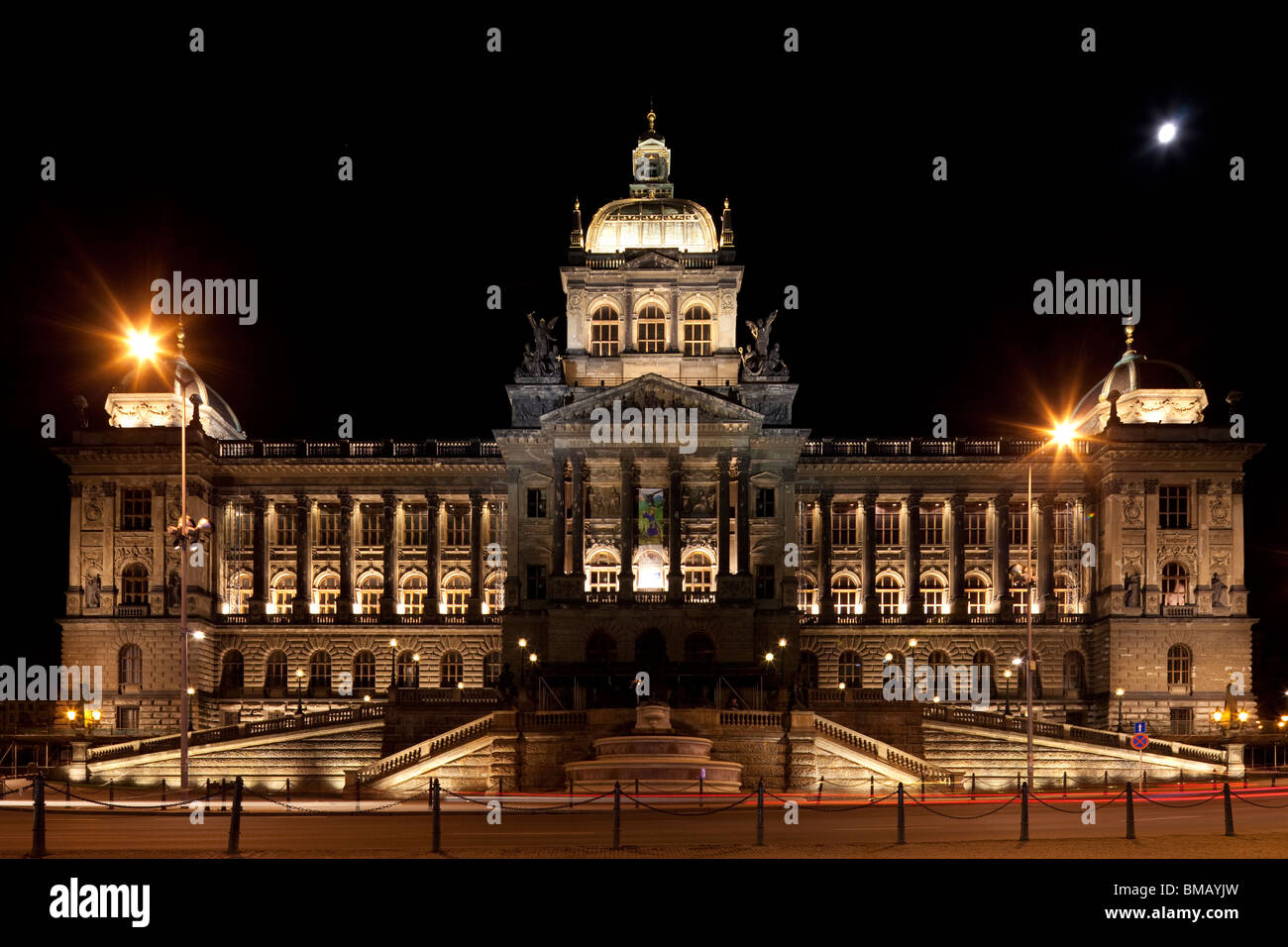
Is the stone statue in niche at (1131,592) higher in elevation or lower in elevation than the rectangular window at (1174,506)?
lower

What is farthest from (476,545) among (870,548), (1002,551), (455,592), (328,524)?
(1002,551)

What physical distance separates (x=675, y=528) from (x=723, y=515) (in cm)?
264

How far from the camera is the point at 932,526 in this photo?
336 feet

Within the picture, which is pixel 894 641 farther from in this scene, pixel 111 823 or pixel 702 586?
pixel 111 823

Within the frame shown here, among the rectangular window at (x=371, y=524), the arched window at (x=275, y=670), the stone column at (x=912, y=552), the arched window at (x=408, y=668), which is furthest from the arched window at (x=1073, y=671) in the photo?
the arched window at (x=275, y=670)

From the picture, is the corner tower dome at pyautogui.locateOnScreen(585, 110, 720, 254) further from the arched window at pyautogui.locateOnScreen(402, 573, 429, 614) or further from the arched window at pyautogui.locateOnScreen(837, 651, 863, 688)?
the arched window at pyautogui.locateOnScreen(837, 651, 863, 688)

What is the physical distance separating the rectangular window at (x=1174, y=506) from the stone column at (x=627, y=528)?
28.1 meters

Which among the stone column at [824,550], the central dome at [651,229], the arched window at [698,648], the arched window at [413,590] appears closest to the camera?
the arched window at [698,648]

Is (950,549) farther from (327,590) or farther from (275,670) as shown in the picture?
(275,670)

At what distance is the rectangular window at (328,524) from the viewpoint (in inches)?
4031

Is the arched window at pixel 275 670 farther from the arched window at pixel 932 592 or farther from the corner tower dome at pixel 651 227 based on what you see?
the arched window at pixel 932 592

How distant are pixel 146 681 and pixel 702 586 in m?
29.9

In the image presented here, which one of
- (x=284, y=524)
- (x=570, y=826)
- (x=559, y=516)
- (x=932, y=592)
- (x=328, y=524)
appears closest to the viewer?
(x=570, y=826)

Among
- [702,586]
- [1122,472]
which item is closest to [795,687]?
[702,586]
